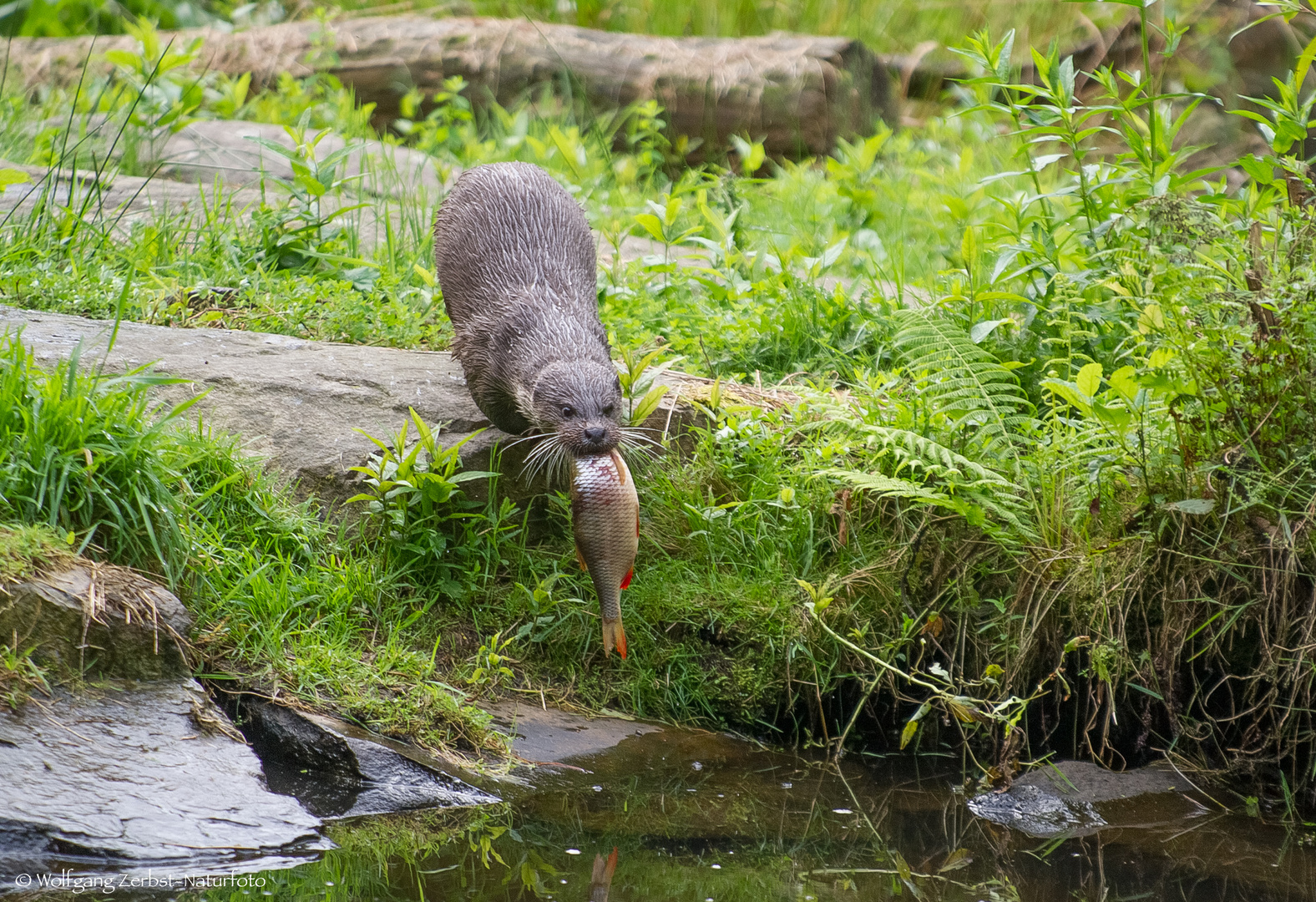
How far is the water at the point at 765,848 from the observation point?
2.56 metres

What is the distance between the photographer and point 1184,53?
28.1 ft

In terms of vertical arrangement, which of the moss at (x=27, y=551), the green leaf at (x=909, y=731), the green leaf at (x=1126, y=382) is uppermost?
the green leaf at (x=1126, y=382)

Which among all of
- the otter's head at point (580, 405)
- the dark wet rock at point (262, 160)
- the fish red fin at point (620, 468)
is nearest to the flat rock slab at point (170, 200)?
the dark wet rock at point (262, 160)

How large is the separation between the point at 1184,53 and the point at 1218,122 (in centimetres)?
78

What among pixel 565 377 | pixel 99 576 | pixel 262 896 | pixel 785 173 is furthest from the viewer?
pixel 785 173

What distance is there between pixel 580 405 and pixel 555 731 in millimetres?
906

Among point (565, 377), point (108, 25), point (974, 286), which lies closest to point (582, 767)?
point (565, 377)

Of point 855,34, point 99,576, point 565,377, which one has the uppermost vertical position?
point 855,34

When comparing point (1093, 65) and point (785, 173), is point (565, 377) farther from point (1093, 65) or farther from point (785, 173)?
point (1093, 65)

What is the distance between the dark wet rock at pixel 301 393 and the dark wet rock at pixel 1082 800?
1591mm

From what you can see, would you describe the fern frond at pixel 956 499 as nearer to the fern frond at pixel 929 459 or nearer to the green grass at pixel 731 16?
the fern frond at pixel 929 459

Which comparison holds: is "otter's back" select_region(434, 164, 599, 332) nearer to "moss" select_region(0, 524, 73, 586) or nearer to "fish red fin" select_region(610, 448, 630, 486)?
"fish red fin" select_region(610, 448, 630, 486)

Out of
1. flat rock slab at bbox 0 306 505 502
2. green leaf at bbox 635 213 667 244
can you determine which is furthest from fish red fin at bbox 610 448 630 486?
green leaf at bbox 635 213 667 244

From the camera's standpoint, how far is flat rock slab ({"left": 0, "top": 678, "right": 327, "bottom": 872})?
250 centimetres
